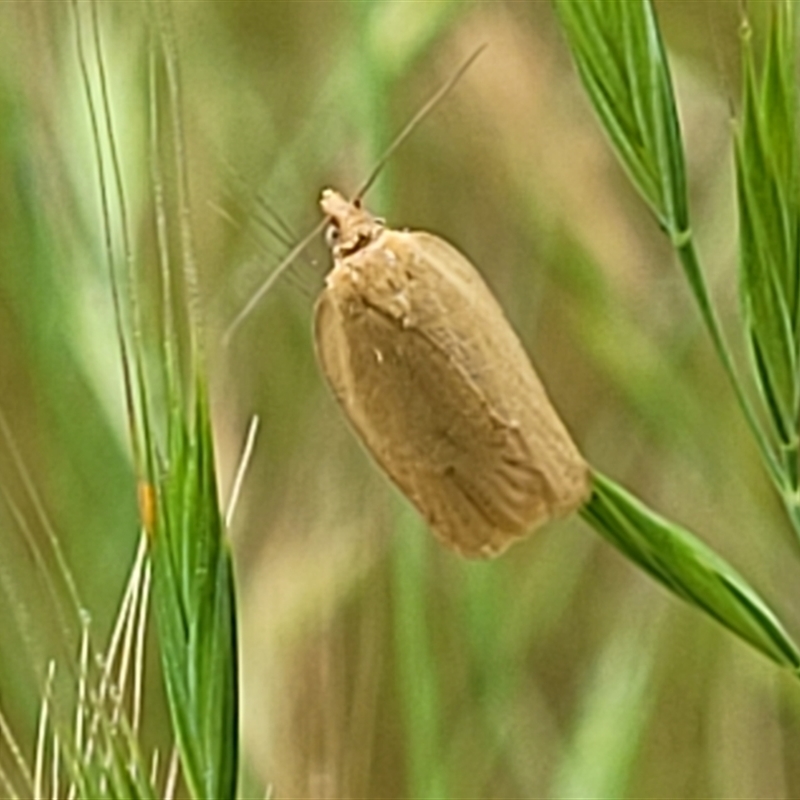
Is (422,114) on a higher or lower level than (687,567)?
higher

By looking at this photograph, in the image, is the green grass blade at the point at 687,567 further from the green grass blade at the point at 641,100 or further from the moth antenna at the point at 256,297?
the moth antenna at the point at 256,297

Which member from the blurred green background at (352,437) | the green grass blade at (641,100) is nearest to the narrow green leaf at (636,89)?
the green grass blade at (641,100)

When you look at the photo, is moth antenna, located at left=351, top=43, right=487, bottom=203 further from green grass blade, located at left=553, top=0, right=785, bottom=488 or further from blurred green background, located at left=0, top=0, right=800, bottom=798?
green grass blade, located at left=553, top=0, right=785, bottom=488

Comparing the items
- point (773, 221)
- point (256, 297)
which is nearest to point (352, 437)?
point (256, 297)

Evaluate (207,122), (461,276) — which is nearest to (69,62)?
(207,122)

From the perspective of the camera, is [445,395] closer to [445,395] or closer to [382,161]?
[445,395]

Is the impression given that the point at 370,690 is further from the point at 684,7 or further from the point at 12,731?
the point at 684,7
